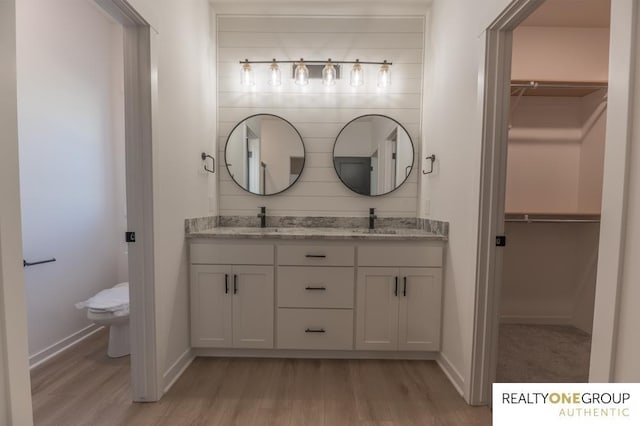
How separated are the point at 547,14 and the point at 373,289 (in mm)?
2646

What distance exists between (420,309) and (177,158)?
1.99m

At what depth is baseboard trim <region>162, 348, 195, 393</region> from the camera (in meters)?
1.81

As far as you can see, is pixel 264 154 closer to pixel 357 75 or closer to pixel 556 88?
pixel 357 75

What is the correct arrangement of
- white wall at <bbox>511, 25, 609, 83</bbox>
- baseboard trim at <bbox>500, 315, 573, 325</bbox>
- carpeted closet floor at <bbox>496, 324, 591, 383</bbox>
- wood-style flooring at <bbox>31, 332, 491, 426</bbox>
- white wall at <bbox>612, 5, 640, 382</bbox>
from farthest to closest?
baseboard trim at <bbox>500, 315, 573, 325</bbox> < white wall at <bbox>511, 25, 609, 83</bbox> < carpeted closet floor at <bbox>496, 324, 591, 383</bbox> < wood-style flooring at <bbox>31, 332, 491, 426</bbox> < white wall at <bbox>612, 5, 640, 382</bbox>

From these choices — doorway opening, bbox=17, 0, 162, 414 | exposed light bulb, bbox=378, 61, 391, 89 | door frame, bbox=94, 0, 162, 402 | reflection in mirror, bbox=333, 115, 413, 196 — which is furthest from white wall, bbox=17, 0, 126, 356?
exposed light bulb, bbox=378, 61, 391, 89

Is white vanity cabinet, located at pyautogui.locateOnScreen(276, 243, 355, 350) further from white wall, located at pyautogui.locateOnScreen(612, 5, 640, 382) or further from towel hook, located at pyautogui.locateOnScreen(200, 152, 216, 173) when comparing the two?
white wall, located at pyautogui.locateOnScreen(612, 5, 640, 382)

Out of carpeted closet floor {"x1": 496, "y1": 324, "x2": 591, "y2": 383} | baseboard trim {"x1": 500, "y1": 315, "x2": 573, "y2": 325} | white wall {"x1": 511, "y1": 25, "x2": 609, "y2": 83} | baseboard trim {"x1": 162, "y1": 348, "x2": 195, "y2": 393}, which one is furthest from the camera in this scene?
baseboard trim {"x1": 500, "y1": 315, "x2": 573, "y2": 325}

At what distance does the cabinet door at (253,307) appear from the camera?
2.16 metres

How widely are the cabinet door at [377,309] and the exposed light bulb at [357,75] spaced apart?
1.59 m

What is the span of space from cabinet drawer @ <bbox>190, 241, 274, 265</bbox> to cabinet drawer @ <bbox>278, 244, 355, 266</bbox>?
0.36 feet

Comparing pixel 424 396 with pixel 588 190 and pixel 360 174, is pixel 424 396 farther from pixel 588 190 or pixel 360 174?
pixel 588 190

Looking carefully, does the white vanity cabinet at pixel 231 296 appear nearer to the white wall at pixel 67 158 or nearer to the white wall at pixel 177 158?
the white wall at pixel 177 158

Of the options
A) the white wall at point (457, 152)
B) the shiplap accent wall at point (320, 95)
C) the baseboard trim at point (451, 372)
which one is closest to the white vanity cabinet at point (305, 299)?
the baseboard trim at point (451, 372)

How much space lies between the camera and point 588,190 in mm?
2637
